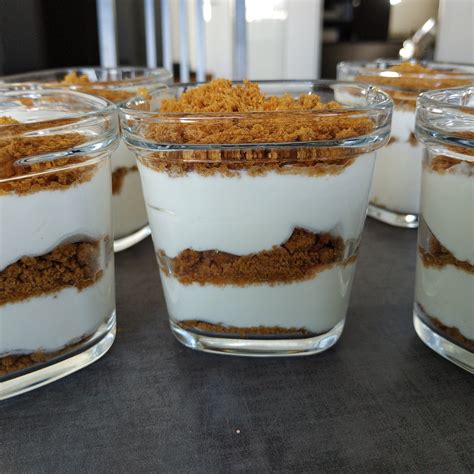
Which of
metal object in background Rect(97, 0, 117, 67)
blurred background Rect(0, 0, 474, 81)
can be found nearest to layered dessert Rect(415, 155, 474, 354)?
blurred background Rect(0, 0, 474, 81)

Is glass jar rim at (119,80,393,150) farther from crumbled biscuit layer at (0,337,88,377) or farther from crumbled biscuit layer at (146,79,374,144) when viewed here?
crumbled biscuit layer at (0,337,88,377)

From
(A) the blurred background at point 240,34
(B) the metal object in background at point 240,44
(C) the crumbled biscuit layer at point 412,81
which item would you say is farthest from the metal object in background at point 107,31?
(C) the crumbled biscuit layer at point 412,81

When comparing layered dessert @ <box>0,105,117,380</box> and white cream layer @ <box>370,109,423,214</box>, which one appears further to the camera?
white cream layer @ <box>370,109,423,214</box>

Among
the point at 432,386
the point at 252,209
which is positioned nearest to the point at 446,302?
the point at 432,386

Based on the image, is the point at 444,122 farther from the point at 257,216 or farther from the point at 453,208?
the point at 257,216

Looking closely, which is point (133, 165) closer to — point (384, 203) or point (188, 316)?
point (188, 316)

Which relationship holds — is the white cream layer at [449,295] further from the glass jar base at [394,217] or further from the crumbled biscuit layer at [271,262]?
the glass jar base at [394,217]

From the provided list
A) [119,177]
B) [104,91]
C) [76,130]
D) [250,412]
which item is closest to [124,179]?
[119,177]
